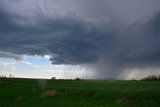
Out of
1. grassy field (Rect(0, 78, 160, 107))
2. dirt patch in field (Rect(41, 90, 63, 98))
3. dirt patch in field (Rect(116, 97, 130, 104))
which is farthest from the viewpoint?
dirt patch in field (Rect(41, 90, 63, 98))

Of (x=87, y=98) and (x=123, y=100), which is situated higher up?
(x=87, y=98)

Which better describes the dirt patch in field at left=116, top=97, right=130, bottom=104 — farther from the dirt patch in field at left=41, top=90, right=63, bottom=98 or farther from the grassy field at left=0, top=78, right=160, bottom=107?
the dirt patch in field at left=41, top=90, right=63, bottom=98

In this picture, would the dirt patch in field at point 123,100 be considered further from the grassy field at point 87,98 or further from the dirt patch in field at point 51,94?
the dirt patch in field at point 51,94

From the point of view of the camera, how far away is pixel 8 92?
4331 cm

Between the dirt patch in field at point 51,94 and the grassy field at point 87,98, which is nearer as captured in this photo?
the grassy field at point 87,98

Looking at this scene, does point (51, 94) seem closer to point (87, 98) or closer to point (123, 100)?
point (87, 98)

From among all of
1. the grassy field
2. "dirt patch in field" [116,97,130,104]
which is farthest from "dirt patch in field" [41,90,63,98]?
"dirt patch in field" [116,97,130,104]

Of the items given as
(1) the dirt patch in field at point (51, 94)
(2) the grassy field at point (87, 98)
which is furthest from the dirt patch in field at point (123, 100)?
(1) the dirt patch in field at point (51, 94)

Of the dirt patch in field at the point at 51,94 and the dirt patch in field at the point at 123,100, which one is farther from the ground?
the dirt patch in field at the point at 51,94

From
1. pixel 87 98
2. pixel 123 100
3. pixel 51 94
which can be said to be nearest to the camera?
pixel 123 100

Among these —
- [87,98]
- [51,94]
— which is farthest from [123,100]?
[51,94]

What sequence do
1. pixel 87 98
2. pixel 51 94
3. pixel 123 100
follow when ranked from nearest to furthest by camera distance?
pixel 123 100
pixel 87 98
pixel 51 94

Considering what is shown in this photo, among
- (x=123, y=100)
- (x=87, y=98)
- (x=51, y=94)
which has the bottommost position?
(x=123, y=100)

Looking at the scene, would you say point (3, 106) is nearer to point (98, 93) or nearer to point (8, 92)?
point (98, 93)
